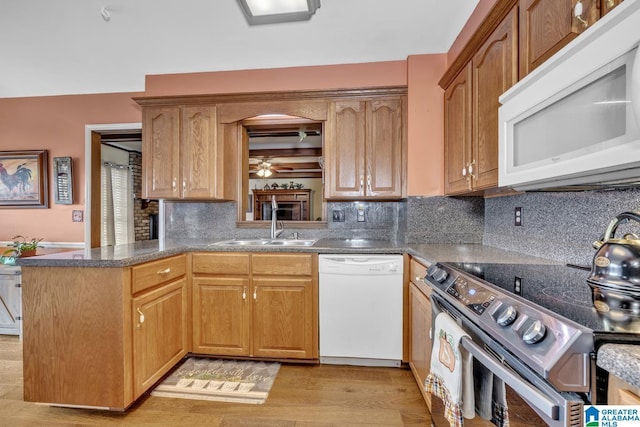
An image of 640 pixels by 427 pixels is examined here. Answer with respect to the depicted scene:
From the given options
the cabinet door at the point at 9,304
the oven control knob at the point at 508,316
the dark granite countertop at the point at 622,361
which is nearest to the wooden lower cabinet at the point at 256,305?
the oven control knob at the point at 508,316

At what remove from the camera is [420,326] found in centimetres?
180

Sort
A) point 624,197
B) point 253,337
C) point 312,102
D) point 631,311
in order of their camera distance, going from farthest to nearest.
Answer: point 312,102, point 253,337, point 624,197, point 631,311

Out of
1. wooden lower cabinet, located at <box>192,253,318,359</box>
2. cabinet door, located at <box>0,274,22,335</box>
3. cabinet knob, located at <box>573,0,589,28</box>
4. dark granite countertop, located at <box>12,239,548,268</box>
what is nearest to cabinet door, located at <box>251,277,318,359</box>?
wooden lower cabinet, located at <box>192,253,318,359</box>

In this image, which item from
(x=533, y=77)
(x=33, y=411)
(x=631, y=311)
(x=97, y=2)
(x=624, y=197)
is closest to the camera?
(x=631, y=311)

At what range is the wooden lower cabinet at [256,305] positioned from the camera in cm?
217

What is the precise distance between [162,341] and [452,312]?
5.81 feet

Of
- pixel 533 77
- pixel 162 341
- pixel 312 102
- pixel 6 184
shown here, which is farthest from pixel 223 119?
pixel 6 184

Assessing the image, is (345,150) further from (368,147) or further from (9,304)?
(9,304)

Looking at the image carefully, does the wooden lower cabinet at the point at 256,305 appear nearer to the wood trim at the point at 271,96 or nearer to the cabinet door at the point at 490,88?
the cabinet door at the point at 490,88

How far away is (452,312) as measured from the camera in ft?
3.75

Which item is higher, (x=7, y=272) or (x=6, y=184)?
(x=6, y=184)

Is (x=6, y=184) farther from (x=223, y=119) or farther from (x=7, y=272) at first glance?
(x=223, y=119)

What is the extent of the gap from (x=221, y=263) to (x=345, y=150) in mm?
1326

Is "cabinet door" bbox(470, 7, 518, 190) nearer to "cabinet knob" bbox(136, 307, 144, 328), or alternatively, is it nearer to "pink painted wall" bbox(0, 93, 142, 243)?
"cabinet knob" bbox(136, 307, 144, 328)
